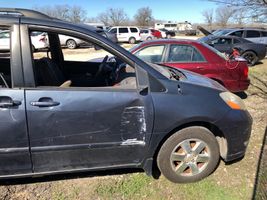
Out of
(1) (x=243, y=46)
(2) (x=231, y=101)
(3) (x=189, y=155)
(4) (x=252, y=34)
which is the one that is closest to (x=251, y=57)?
(1) (x=243, y=46)

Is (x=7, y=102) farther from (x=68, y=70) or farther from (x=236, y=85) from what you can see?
(x=236, y=85)

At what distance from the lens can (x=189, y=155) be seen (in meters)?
3.39

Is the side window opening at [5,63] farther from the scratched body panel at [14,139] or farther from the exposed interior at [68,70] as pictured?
the scratched body panel at [14,139]

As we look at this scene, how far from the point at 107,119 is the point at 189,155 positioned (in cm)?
105

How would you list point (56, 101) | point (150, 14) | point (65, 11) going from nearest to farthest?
1. point (56, 101)
2. point (65, 11)
3. point (150, 14)

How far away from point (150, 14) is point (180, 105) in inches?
3081

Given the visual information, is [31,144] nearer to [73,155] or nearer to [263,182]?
[73,155]

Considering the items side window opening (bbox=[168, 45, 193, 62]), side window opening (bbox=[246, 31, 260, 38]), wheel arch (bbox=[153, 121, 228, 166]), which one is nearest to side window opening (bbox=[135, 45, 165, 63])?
side window opening (bbox=[168, 45, 193, 62])

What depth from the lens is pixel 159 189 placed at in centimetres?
343

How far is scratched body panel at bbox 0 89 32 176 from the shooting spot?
2.77 meters

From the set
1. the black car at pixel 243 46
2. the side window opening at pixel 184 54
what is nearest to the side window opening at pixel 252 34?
the black car at pixel 243 46

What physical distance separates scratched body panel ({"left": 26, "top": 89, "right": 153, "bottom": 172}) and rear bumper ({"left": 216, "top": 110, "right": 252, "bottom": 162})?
2.95ft


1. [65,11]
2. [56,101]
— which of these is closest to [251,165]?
[56,101]

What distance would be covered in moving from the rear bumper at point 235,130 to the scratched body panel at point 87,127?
0.90 m
